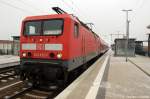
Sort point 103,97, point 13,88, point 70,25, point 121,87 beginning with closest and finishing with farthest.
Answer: point 103,97 < point 121,87 < point 70,25 < point 13,88

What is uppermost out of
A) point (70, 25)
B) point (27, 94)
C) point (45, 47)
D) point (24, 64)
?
point (70, 25)

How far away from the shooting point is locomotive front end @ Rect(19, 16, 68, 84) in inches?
357

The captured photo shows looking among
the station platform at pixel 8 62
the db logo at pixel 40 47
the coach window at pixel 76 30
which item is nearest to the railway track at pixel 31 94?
the db logo at pixel 40 47

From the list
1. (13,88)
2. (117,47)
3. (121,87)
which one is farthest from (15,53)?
(121,87)

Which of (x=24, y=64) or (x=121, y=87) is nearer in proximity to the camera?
(x=121, y=87)

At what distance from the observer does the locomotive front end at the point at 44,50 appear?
9.07 metres

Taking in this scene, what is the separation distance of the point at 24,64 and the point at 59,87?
1.67 m

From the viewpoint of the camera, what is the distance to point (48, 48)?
9281 mm

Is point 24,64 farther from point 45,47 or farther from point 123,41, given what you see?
point 123,41

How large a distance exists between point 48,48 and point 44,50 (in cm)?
19

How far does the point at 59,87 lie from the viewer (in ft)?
31.9

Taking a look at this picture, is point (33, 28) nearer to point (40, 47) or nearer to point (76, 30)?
point (40, 47)

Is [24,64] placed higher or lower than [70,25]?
lower

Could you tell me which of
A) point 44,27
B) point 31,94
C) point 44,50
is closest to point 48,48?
point 44,50
